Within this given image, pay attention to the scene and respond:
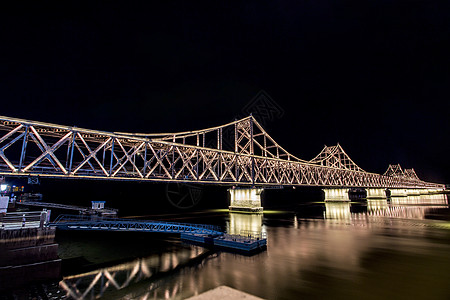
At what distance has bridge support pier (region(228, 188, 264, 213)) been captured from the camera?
59.9 m

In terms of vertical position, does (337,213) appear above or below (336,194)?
below

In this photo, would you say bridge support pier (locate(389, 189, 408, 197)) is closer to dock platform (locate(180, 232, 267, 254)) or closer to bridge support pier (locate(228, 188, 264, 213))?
bridge support pier (locate(228, 188, 264, 213))

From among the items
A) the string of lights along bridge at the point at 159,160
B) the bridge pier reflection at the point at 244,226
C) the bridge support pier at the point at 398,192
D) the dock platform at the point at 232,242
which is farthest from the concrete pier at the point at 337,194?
the dock platform at the point at 232,242

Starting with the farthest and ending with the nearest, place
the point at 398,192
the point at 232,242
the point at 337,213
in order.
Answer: the point at 398,192 < the point at 337,213 < the point at 232,242

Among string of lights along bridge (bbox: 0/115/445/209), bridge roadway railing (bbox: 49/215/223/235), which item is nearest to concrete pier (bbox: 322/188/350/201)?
string of lights along bridge (bbox: 0/115/445/209)

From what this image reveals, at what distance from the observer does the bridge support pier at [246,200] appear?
5994 centimetres

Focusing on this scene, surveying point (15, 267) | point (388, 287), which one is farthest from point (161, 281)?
point (388, 287)

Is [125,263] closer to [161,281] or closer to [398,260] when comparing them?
[161,281]

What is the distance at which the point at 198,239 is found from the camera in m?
25.5

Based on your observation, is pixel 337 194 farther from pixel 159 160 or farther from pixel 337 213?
pixel 159 160

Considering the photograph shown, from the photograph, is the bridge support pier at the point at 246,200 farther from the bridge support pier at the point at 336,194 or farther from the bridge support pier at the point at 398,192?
the bridge support pier at the point at 398,192

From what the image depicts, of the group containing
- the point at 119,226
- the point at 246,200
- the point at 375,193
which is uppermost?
the point at 375,193

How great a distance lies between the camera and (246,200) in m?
62.1

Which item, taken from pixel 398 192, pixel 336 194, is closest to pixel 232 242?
pixel 336 194
